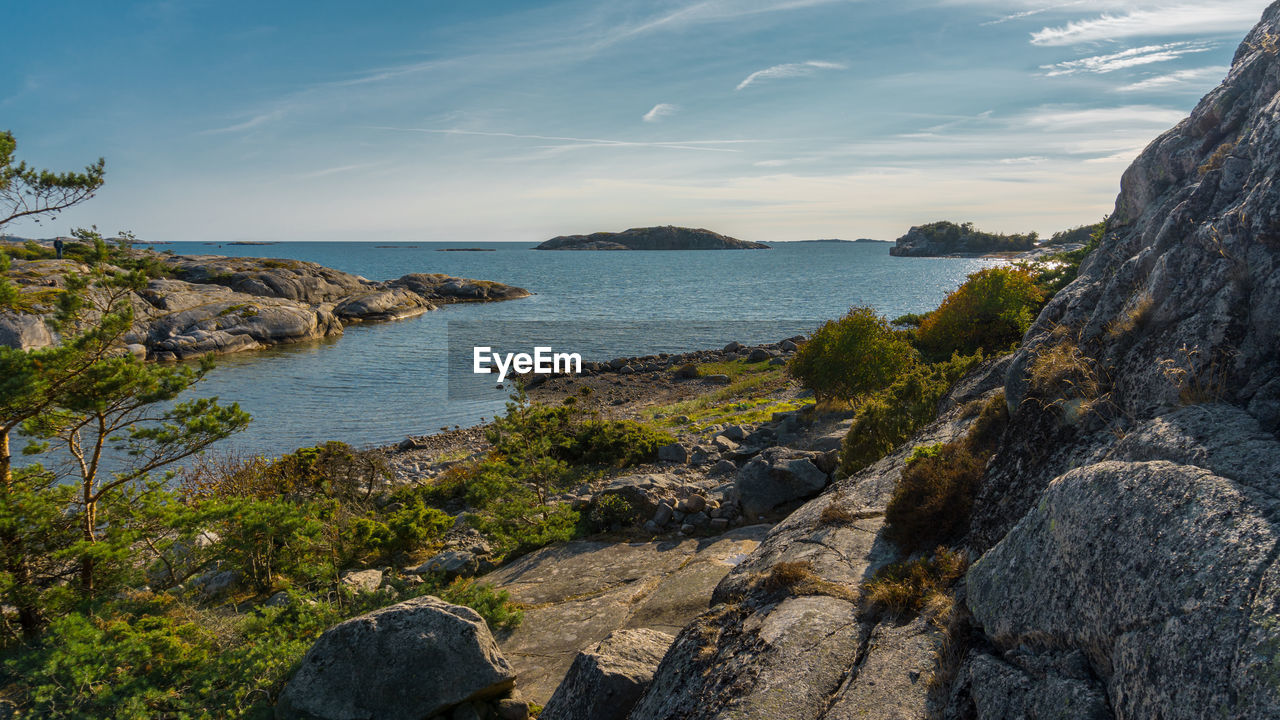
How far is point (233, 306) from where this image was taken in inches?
2296

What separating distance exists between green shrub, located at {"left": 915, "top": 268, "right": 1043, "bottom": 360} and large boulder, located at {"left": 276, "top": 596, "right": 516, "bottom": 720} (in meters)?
22.9

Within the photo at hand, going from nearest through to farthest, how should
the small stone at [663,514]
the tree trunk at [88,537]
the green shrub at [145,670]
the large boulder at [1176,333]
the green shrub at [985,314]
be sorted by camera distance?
the large boulder at [1176,333], the green shrub at [145,670], the tree trunk at [88,537], the small stone at [663,514], the green shrub at [985,314]

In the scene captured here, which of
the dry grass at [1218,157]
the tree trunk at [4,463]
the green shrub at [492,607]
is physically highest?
the dry grass at [1218,157]

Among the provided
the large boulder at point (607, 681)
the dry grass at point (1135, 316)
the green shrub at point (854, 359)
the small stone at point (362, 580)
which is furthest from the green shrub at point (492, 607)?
the green shrub at point (854, 359)

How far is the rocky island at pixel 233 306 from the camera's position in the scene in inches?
1896

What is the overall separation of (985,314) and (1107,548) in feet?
83.5

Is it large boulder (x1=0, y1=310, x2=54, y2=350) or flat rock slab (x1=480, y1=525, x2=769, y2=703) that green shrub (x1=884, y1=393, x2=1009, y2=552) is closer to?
flat rock slab (x1=480, y1=525, x2=769, y2=703)

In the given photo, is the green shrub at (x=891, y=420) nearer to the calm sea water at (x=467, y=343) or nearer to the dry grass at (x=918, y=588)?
the dry grass at (x=918, y=588)

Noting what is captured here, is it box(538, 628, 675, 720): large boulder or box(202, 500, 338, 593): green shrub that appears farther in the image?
box(202, 500, 338, 593): green shrub

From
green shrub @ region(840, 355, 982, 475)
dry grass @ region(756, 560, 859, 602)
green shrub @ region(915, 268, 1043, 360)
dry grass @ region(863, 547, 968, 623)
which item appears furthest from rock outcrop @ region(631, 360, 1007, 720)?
green shrub @ region(915, 268, 1043, 360)

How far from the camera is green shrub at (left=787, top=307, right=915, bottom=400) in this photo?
2359 centimetres

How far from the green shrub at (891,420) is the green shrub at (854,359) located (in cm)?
884

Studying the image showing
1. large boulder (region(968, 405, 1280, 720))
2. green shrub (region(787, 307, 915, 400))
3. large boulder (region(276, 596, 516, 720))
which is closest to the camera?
large boulder (region(968, 405, 1280, 720))

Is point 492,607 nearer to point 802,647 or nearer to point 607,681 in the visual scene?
point 607,681
